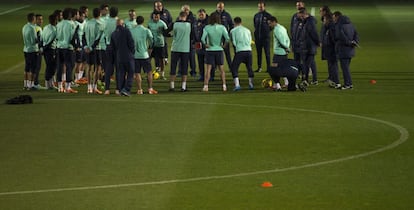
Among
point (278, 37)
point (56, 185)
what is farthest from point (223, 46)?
point (56, 185)

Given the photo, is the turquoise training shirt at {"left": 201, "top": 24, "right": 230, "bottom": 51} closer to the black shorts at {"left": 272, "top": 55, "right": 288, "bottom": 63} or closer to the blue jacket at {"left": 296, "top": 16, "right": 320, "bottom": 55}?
the black shorts at {"left": 272, "top": 55, "right": 288, "bottom": 63}

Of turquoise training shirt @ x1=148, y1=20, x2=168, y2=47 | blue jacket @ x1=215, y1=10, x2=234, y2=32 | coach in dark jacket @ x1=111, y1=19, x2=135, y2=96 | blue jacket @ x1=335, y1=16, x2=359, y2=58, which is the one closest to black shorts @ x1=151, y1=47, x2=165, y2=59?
turquoise training shirt @ x1=148, y1=20, x2=168, y2=47

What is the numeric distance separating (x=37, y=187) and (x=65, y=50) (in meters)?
14.9

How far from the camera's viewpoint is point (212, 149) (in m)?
22.5

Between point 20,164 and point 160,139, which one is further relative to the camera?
point 160,139

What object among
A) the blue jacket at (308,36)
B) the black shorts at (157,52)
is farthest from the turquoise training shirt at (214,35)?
the black shorts at (157,52)

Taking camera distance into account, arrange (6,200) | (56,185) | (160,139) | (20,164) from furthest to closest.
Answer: (160,139)
(20,164)
(56,185)
(6,200)

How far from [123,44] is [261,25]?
28.7 ft

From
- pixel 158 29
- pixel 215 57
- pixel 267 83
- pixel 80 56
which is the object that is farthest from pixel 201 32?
pixel 80 56

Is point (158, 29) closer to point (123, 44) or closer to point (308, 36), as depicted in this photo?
point (123, 44)

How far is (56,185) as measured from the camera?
18969mm

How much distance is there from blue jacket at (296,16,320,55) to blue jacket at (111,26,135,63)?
543 centimetres

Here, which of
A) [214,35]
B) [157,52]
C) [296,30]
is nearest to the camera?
[214,35]

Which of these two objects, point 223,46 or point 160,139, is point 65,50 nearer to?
point 223,46
